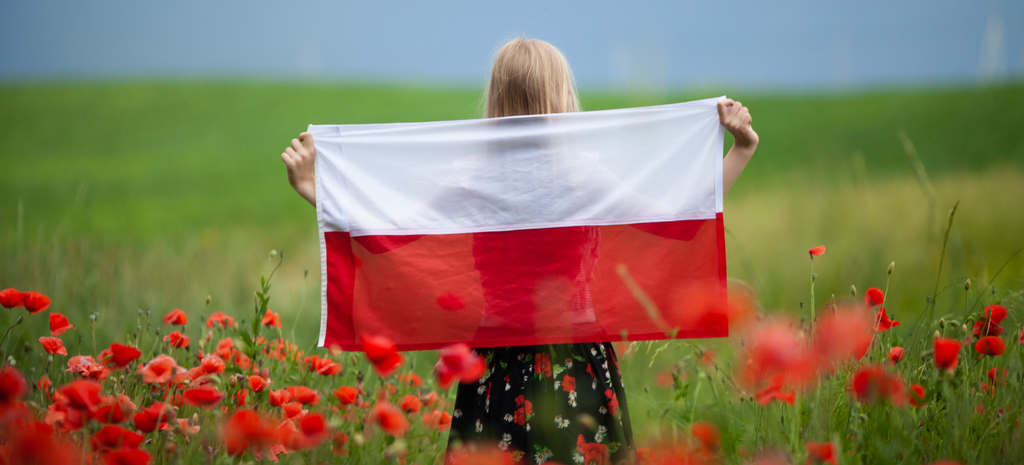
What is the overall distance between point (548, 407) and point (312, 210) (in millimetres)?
8697

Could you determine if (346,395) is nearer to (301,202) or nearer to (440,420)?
(440,420)

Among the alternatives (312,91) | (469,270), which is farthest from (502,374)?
(312,91)

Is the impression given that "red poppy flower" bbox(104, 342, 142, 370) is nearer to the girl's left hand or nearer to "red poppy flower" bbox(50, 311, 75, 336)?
"red poppy flower" bbox(50, 311, 75, 336)

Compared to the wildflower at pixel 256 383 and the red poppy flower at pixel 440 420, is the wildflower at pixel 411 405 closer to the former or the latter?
the red poppy flower at pixel 440 420

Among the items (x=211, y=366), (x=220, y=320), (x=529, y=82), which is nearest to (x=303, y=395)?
(x=211, y=366)

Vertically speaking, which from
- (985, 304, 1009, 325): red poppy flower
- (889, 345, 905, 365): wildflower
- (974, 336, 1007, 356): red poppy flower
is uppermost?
(985, 304, 1009, 325): red poppy flower

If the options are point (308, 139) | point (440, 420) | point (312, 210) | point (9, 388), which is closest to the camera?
point (9, 388)

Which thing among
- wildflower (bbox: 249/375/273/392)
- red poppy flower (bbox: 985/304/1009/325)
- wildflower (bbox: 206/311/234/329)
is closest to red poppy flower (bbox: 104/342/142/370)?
wildflower (bbox: 249/375/273/392)

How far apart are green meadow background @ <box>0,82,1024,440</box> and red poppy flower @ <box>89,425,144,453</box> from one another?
99cm

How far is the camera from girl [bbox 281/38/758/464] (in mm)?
1881

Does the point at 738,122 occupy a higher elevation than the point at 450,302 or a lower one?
higher

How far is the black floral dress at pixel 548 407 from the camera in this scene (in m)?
1.87

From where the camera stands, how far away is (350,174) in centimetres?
220

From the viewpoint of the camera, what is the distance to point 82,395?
1387 millimetres
